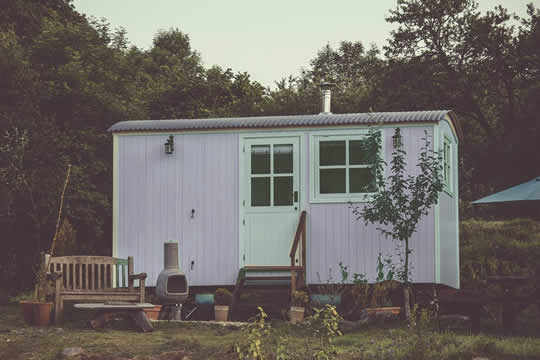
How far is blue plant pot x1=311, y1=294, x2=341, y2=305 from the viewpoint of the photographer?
10.9m

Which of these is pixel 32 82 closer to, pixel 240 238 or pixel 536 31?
pixel 240 238

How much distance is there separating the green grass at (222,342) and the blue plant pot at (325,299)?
3.29ft

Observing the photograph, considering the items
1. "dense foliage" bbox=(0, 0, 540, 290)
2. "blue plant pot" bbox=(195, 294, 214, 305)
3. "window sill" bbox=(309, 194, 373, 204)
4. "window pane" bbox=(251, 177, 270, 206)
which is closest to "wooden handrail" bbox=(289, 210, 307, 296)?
"window sill" bbox=(309, 194, 373, 204)

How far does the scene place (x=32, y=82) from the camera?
17344 mm

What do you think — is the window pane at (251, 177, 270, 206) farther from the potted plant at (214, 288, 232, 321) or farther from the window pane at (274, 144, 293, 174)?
the potted plant at (214, 288, 232, 321)

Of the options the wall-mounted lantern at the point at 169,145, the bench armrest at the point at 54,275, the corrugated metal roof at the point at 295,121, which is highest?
the corrugated metal roof at the point at 295,121

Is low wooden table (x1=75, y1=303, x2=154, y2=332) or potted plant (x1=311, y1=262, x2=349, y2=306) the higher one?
potted plant (x1=311, y1=262, x2=349, y2=306)

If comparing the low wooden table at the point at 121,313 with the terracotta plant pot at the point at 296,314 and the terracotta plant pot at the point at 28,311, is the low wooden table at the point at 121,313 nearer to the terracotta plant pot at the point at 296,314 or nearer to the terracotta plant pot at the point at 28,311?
the terracotta plant pot at the point at 28,311

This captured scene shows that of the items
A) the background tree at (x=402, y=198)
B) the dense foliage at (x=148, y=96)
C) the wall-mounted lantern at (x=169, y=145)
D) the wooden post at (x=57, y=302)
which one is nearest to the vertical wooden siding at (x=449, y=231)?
the background tree at (x=402, y=198)

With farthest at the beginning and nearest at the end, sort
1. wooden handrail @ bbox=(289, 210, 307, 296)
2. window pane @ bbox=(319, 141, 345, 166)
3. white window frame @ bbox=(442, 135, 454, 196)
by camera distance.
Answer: white window frame @ bbox=(442, 135, 454, 196) → window pane @ bbox=(319, 141, 345, 166) → wooden handrail @ bbox=(289, 210, 307, 296)

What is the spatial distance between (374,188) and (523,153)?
13.2 meters

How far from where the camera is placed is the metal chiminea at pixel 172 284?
10477 millimetres

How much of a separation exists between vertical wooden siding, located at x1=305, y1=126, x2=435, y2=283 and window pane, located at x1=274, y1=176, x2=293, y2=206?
0.84 ft

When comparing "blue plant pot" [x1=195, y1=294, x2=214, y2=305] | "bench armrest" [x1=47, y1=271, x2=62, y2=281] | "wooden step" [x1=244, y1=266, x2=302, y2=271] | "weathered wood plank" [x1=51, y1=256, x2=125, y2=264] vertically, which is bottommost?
"blue plant pot" [x1=195, y1=294, x2=214, y2=305]
